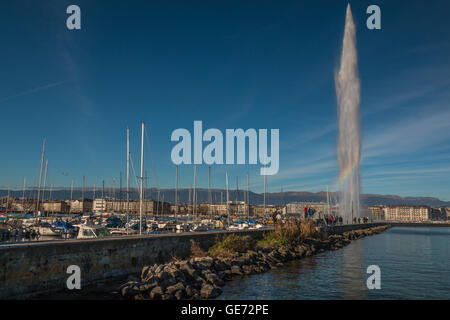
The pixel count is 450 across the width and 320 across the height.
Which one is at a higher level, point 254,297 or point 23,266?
point 23,266

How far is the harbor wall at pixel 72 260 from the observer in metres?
15.8

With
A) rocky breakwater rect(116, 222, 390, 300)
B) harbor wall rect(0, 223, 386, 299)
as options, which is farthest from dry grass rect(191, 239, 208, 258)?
harbor wall rect(0, 223, 386, 299)

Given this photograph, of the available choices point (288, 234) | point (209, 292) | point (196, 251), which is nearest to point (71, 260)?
point (209, 292)

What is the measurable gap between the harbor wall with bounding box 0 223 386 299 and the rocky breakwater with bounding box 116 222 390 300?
1.46 m

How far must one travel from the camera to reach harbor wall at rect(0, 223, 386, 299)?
15.8 metres

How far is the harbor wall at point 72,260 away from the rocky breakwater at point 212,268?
146 centimetres

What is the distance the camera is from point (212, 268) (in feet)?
78.1

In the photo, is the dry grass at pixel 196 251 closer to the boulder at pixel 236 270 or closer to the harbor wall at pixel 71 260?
the harbor wall at pixel 71 260

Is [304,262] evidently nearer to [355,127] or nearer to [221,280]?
[221,280]

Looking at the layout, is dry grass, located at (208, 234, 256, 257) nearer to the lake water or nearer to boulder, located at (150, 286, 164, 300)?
the lake water
